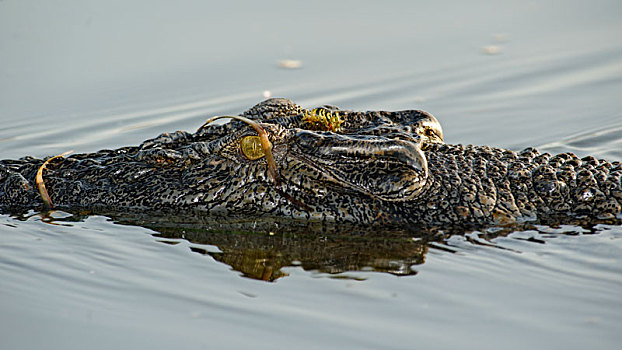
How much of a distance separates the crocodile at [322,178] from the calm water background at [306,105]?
0.24 metres

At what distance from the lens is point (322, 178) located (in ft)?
17.5

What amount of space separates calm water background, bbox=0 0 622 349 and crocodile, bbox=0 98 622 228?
0.77ft

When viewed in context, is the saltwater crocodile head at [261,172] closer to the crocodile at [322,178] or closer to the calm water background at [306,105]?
the crocodile at [322,178]

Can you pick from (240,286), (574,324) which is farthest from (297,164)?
(574,324)

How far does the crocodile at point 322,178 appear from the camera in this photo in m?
5.33

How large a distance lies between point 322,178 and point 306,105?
141 inches

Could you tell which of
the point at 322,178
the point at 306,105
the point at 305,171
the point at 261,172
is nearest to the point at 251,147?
the point at 261,172

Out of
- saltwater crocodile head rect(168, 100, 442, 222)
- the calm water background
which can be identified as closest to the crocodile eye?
saltwater crocodile head rect(168, 100, 442, 222)

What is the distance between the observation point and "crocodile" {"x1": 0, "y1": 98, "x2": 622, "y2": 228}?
533 cm

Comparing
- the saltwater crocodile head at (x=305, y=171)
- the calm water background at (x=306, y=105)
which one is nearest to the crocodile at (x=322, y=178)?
the saltwater crocodile head at (x=305, y=171)

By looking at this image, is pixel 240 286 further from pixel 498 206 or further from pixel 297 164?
pixel 498 206

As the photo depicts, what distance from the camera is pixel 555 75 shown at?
32.4 feet

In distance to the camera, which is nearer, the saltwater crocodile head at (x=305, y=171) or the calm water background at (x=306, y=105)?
the calm water background at (x=306, y=105)

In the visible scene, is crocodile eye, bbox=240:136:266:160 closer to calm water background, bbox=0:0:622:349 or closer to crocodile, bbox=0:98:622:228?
crocodile, bbox=0:98:622:228
